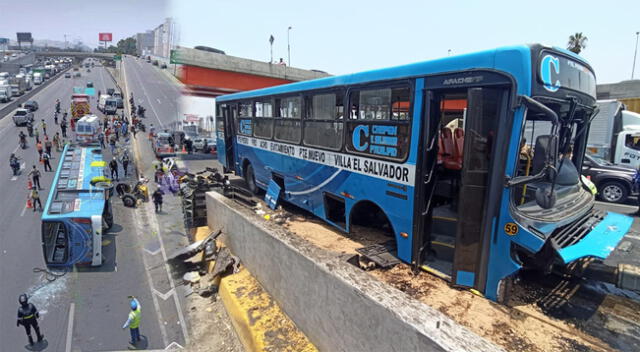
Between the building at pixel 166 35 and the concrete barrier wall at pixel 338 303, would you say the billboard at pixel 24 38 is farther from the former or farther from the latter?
the concrete barrier wall at pixel 338 303

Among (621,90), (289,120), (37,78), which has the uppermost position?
(37,78)

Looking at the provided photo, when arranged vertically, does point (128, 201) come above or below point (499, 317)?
below

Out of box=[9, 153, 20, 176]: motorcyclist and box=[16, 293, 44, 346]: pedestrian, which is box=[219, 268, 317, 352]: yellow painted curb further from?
box=[9, 153, 20, 176]: motorcyclist

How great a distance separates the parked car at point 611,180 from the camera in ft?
41.3

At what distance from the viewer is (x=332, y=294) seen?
544 centimetres

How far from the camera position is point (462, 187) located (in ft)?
16.0

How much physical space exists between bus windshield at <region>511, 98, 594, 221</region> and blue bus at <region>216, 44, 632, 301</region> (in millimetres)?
20

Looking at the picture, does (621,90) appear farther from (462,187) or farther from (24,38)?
(24,38)

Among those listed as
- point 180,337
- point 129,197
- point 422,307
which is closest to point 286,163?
point 180,337

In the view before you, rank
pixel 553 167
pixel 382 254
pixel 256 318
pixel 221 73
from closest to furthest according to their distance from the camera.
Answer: pixel 553 167
pixel 382 254
pixel 256 318
pixel 221 73

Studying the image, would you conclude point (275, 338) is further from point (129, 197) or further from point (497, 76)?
point (129, 197)

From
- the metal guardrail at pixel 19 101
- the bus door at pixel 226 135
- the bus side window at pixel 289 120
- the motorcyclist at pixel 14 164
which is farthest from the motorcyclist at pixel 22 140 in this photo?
the bus side window at pixel 289 120

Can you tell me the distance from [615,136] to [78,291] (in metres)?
23.2

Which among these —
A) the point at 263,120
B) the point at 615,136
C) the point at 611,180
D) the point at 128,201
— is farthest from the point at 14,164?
the point at 615,136
